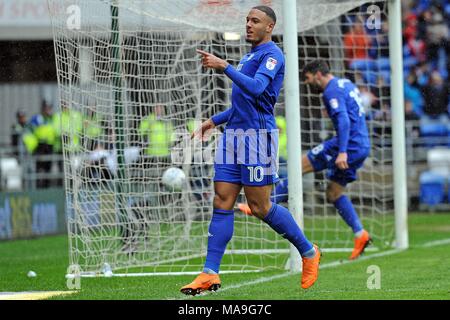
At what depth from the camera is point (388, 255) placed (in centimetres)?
1198

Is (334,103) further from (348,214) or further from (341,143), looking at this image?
(348,214)

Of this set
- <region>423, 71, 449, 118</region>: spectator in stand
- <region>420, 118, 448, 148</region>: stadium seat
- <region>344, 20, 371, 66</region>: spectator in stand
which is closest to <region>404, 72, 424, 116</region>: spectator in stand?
<region>423, 71, 449, 118</region>: spectator in stand

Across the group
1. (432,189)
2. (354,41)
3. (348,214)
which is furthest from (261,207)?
(432,189)

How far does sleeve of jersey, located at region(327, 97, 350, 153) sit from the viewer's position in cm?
1165

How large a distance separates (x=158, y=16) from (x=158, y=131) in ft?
4.94

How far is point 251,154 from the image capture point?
321 inches

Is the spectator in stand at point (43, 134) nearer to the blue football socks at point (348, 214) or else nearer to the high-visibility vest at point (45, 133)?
the high-visibility vest at point (45, 133)

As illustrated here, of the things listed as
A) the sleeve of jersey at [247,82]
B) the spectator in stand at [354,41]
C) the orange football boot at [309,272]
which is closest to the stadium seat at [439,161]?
the spectator in stand at [354,41]

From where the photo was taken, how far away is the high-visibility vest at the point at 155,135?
1159 centimetres

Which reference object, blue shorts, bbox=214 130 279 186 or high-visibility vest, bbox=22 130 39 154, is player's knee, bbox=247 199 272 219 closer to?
blue shorts, bbox=214 130 279 186

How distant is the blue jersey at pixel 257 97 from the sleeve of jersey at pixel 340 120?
343 centimetres

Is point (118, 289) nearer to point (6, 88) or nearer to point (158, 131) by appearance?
point (158, 131)

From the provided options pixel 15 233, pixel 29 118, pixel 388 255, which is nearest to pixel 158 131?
pixel 388 255

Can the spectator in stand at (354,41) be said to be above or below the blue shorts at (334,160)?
above
